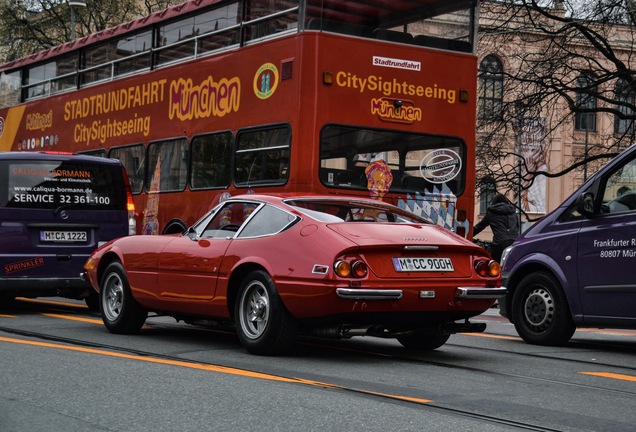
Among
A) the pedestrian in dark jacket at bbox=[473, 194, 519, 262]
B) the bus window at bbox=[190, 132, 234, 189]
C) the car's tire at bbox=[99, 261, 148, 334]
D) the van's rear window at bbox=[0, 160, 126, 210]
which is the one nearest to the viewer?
the car's tire at bbox=[99, 261, 148, 334]

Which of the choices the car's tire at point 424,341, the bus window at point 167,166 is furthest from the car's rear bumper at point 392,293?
the bus window at point 167,166

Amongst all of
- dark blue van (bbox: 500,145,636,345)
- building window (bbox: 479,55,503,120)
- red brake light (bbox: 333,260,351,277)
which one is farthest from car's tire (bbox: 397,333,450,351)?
building window (bbox: 479,55,503,120)

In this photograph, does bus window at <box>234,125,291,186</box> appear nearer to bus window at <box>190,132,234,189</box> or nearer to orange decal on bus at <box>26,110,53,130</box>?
bus window at <box>190,132,234,189</box>

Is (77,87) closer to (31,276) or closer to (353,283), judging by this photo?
(31,276)

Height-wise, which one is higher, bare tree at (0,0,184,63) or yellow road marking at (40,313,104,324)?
bare tree at (0,0,184,63)

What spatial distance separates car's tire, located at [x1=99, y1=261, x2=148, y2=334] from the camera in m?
10.9

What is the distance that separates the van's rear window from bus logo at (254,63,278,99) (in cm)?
203

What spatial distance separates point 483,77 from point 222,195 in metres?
14.8

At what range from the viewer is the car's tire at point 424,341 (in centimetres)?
992

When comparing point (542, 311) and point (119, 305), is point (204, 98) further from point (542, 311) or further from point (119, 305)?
point (542, 311)

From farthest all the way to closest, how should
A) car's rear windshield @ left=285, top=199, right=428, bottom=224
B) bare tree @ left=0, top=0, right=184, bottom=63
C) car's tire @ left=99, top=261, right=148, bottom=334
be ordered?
bare tree @ left=0, top=0, right=184, bottom=63 < car's tire @ left=99, top=261, right=148, bottom=334 < car's rear windshield @ left=285, top=199, right=428, bottom=224

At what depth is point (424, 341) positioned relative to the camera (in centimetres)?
999

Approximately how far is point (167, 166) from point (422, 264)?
8.60m

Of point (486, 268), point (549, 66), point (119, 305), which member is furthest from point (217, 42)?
point (549, 66)
